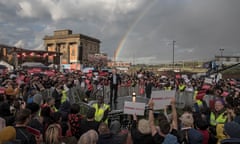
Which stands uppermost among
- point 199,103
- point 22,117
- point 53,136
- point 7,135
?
point 22,117

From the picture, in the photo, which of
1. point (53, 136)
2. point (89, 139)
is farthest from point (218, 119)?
point (53, 136)

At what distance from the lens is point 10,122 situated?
4.99 m

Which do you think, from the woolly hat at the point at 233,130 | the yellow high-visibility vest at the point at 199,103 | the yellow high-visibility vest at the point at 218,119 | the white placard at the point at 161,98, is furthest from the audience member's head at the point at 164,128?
the yellow high-visibility vest at the point at 199,103

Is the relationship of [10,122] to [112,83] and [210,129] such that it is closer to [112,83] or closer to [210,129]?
[210,129]

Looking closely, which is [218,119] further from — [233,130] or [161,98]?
[233,130]

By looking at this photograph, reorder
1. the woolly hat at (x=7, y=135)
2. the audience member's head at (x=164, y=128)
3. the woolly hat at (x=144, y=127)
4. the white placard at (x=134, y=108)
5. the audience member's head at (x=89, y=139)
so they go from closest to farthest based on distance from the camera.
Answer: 1. the woolly hat at (x=7, y=135)
2. the audience member's head at (x=89, y=139)
3. the audience member's head at (x=164, y=128)
4. the woolly hat at (x=144, y=127)
5. the white placard at (x=134, y=108)

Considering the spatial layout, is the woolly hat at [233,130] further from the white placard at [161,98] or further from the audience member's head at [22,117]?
the audience member's head at [22,117]

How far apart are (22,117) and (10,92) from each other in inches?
204

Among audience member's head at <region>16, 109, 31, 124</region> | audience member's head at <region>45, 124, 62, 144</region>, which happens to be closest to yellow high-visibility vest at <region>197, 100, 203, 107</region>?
audience member's head at <region>45, 124, 62, 144</region>

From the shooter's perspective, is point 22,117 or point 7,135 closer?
point 7,135

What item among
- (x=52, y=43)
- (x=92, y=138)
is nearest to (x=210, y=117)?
(x=92, y=138)

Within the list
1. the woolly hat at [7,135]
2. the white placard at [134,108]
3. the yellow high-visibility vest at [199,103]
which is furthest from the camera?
the yellow high-visibility vest at [199,103]

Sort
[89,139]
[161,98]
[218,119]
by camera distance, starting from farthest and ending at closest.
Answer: [161,98], [218,119], [89,139]

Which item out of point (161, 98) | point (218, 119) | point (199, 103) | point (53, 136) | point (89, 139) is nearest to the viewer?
point (89, 139)
